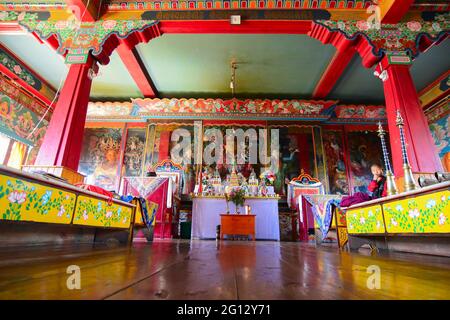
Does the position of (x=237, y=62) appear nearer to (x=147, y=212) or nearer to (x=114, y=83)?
(x=114, y=83)

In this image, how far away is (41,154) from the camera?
369cm

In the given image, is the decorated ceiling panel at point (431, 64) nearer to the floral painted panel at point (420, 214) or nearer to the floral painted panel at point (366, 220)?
the floral painted panel at point (366, 220)

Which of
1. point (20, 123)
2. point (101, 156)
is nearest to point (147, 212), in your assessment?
point (101, 156)

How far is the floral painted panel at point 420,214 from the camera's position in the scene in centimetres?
164

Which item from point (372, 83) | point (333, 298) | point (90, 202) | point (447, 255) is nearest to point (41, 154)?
point (90, 202)

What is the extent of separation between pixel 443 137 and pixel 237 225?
7.29m

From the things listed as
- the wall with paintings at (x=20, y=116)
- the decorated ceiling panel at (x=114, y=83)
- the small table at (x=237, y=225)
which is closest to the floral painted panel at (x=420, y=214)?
the small table at (x=237, y=225)

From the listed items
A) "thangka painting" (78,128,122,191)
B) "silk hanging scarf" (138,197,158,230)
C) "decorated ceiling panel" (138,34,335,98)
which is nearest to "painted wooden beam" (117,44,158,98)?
"decorated ceiling panel" (138,34,335,98)

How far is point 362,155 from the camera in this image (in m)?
8.12

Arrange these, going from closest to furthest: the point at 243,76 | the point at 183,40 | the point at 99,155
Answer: the point at 183,40, the point at 243,76, the point at 99,155

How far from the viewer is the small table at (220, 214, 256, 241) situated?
16.6 ft

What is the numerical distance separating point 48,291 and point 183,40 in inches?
252

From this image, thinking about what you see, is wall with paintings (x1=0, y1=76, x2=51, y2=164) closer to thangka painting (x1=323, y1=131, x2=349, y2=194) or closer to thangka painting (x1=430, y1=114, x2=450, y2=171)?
thangka painting (x1=323, y1=131, x2=349, y2=194)
